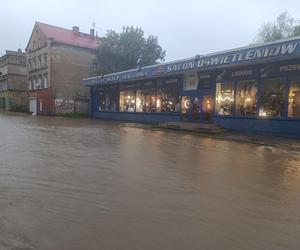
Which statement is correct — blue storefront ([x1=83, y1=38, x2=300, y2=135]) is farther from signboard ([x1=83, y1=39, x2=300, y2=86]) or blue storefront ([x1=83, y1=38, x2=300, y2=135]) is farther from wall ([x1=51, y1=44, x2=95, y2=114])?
wall ([x1=51, y1=44, x2=95, y2=114])

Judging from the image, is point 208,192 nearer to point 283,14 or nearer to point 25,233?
point 25,233

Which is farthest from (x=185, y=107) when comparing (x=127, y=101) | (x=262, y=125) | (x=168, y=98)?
(x=127, y=101)

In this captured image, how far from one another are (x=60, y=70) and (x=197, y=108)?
2417 centimetres

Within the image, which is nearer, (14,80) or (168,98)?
(168,98)

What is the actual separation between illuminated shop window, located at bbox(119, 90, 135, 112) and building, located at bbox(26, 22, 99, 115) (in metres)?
11.8

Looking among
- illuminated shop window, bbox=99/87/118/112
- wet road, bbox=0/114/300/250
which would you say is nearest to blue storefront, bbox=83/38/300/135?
illuminated shop window, bbox=99/87/118/112

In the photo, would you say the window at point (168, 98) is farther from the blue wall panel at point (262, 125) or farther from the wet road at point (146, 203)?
the wet road at point (146, 203)

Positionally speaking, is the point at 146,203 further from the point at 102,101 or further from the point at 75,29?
the point at 75,29

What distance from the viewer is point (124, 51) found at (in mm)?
41656

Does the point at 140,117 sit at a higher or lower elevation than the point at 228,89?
lower

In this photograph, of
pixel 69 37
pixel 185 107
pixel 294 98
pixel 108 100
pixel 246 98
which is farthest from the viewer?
pixel 69 37

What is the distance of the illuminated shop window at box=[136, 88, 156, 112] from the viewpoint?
1103 inches

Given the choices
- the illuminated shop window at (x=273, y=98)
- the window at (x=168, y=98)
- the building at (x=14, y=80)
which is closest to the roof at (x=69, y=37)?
the building at (x=14, y=80)

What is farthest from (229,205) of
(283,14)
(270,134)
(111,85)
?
(283,14)
